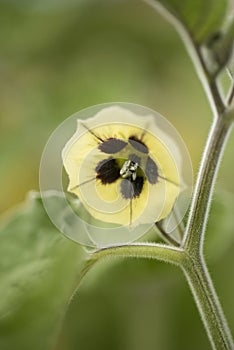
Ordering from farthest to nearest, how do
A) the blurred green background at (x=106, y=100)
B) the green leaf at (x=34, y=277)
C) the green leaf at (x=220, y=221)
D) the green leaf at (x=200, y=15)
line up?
the blurred green background at (x=106, y=100)
the green leaf at (x=220, y=221)
the green leaf at (x=34, y=277)
the green leaf at (x=200, y=15)

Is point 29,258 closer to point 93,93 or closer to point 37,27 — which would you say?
point 93,93

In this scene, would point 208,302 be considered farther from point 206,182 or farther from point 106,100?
point 106,100

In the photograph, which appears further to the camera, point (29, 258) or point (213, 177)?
point (29, 258)

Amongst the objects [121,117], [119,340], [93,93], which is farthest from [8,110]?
[121,117]

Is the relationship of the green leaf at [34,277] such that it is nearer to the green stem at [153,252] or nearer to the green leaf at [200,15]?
the green stem at [153,252]

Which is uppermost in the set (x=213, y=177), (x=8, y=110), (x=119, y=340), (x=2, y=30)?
(x=2, y=30)

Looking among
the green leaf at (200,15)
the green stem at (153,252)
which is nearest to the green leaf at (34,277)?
the green stem at (153,252)
